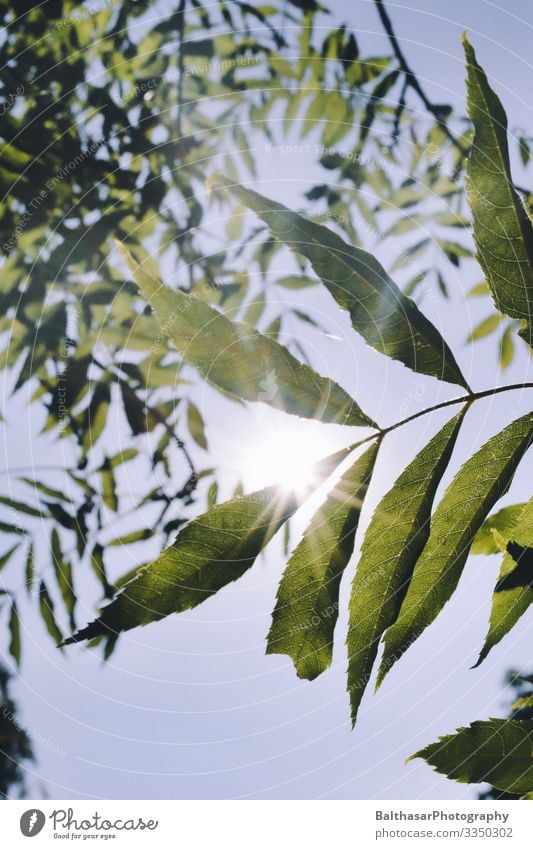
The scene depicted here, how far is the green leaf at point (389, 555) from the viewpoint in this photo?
0.44m

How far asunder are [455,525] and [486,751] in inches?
7.6

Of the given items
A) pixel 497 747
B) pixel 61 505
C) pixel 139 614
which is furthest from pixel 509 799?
pixel 61 505

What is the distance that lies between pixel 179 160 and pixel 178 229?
26 cm

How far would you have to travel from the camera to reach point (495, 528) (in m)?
0.61

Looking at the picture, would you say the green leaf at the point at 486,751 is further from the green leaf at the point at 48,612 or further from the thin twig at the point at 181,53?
the thin twig at the point at 181,53

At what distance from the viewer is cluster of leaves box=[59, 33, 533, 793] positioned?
439mm

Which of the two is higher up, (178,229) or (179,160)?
(179,160)

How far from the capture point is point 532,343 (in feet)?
1.66

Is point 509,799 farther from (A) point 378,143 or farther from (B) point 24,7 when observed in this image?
(B) point 24,7
